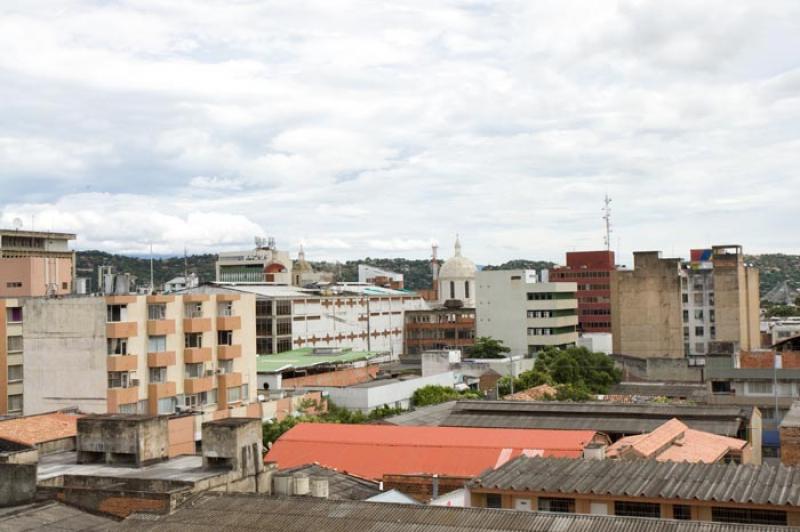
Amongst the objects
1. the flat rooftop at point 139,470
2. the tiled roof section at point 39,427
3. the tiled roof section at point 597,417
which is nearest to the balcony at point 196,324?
the tiled roof section at point 39,427

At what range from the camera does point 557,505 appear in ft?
98.8

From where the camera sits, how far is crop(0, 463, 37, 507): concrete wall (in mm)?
27047

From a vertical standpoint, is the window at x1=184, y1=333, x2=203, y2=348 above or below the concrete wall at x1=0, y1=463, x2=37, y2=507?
above

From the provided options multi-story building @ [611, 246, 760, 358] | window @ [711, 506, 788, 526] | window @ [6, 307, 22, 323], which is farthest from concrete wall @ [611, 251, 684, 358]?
window @ [711, 506, 788, 526]

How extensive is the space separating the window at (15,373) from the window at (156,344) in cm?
1072

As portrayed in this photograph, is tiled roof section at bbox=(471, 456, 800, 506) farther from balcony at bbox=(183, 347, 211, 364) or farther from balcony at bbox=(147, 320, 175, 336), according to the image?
balcony at bbox=(183, 347, 211, 364)

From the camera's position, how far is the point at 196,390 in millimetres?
56969

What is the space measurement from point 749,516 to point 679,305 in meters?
88.3

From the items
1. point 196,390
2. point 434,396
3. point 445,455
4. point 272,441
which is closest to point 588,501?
point 445,455

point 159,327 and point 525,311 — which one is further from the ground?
point 159,327

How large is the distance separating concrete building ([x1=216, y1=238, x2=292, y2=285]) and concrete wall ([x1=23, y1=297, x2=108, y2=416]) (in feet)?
310

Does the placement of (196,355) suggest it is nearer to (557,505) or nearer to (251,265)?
(557,505)

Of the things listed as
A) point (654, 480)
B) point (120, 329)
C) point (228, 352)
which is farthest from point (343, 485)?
point (228, 352)

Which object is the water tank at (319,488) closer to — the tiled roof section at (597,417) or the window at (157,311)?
the tiled roof section at (597,417)
